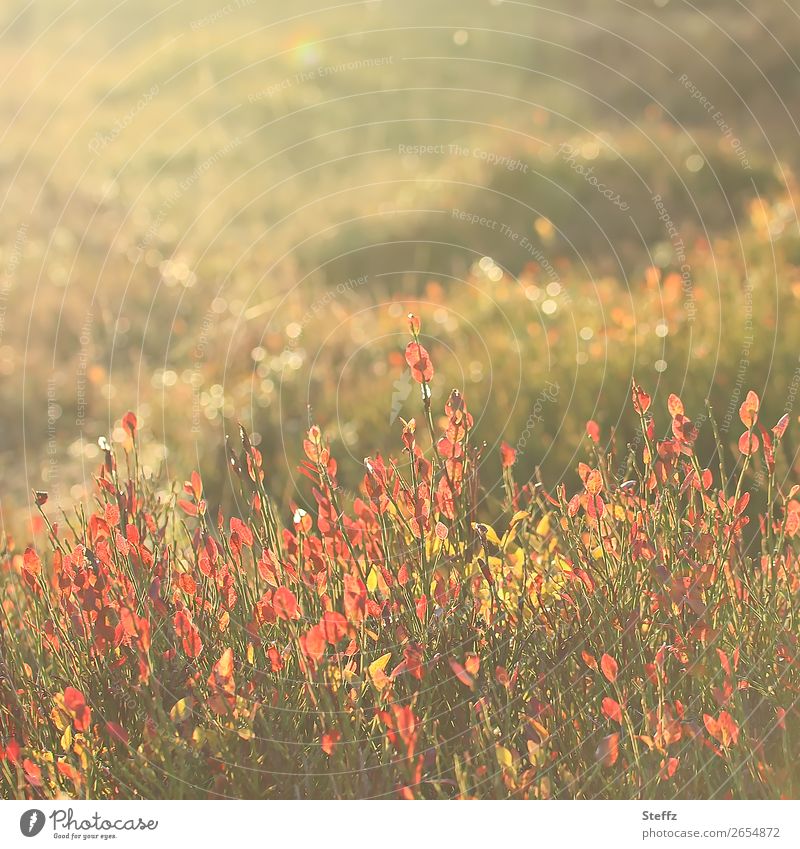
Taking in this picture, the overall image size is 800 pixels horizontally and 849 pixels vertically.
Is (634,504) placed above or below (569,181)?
below

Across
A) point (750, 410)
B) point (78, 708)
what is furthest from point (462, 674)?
point (750, 410)

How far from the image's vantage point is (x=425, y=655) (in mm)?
2516

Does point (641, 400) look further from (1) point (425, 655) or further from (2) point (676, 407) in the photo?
(1) point (425, 655)

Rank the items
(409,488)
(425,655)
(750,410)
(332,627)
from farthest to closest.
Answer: (409,488) < (750,410) < (425,655) < (332,627)

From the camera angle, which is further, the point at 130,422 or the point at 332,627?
the point at 130,422

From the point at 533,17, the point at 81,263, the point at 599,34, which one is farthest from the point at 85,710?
the point at 599,34

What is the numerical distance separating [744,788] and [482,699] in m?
0.76

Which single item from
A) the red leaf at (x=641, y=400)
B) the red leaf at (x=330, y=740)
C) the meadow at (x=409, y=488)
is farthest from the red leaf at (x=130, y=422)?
the red leaf at (x=641, y=400)

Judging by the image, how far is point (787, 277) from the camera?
5012 mm

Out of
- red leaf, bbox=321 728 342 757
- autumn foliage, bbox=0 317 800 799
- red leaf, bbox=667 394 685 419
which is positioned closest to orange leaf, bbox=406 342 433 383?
autumn foliage, bbox=0 317 800 799

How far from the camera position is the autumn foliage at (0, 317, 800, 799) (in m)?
2.43

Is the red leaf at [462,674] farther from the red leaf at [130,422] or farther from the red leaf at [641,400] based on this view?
the red leaf at [130,422]

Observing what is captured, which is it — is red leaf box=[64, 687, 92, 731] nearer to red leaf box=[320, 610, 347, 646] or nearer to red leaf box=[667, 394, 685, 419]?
red leaf box=[320, 610, 347, 646]
